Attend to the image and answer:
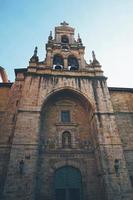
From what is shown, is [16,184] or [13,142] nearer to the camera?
[16,184]

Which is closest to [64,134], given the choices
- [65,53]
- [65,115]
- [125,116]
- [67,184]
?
[65,115]

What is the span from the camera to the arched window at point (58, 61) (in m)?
16.1

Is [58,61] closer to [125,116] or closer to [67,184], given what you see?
[125,116]

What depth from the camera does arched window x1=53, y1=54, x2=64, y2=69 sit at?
1610cm

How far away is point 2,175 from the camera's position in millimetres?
10102

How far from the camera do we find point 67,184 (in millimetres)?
10727

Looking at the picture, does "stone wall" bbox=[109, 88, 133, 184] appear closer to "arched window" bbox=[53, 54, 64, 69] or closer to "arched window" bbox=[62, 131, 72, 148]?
"arched window" bbox=[62, 131, 72, 148]

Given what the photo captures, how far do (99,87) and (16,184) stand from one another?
9.09 m

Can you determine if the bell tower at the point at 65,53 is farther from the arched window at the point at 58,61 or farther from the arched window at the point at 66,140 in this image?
the arched window at the point at 66,140

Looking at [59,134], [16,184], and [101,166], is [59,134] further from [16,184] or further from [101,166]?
[16,184]

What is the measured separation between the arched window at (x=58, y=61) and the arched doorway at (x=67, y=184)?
9.03 m

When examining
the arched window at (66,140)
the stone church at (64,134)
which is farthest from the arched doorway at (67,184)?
the arched window at (66,140)

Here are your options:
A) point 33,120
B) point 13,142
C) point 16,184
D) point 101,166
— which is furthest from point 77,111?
point 16,184

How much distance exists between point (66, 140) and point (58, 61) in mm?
7932
